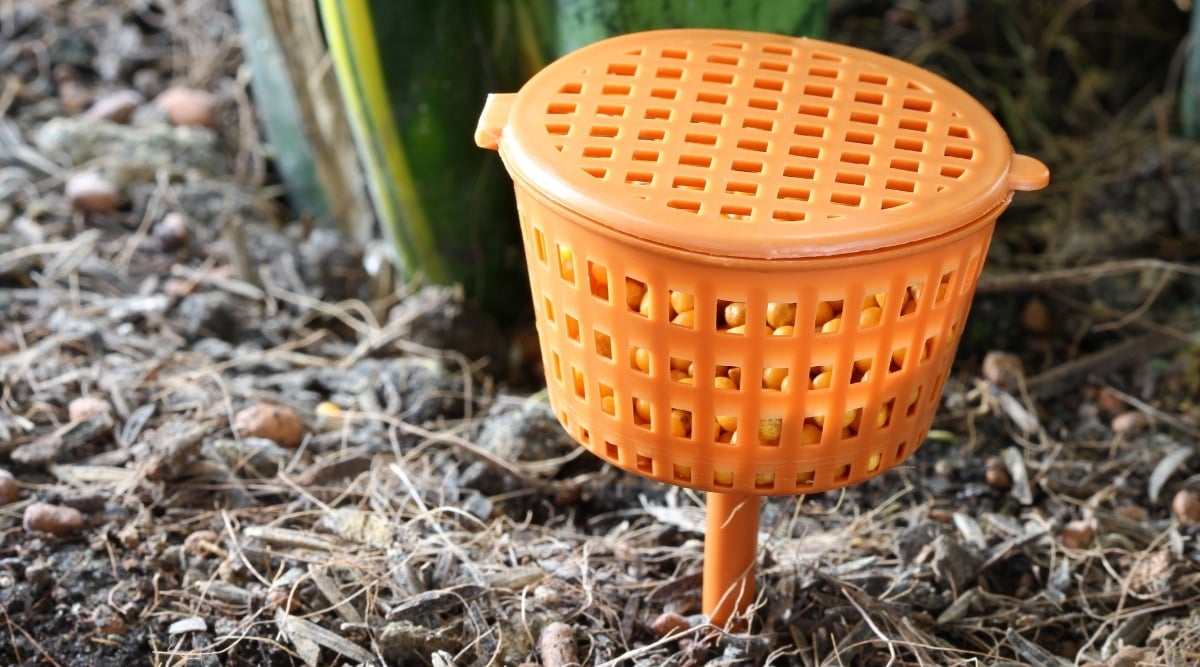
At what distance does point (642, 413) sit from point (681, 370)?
5 cm

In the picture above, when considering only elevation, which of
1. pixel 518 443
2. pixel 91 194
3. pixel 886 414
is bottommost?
pixel 518 443

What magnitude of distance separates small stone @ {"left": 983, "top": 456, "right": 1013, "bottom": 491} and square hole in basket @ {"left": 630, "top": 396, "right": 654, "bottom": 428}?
1.86 ft

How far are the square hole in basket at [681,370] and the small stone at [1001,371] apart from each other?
2.25 ft

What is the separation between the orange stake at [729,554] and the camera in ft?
3.53

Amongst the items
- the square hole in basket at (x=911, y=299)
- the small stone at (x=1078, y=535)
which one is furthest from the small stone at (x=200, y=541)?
the small stone at (x=1078, y=535)

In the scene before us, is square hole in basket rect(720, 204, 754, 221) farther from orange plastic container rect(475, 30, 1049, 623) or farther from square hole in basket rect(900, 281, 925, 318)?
square hole in basket rect(900, 281, 925, 318)

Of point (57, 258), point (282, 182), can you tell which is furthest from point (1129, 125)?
point (57, 258)

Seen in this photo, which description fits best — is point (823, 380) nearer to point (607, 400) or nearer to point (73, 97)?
point (607, 400)

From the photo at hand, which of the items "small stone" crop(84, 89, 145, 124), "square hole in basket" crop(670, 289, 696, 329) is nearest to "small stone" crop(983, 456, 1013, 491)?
"square hole in basket" crop(670, 289, 696, 329)

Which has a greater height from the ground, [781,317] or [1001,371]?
[781,317]

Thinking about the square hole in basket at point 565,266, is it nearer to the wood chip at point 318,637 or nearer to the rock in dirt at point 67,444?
the wood chip at point 318,637

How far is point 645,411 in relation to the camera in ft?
3.10

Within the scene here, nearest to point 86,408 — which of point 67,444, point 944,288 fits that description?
point 67,444

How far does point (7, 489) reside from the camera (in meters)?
1.25
